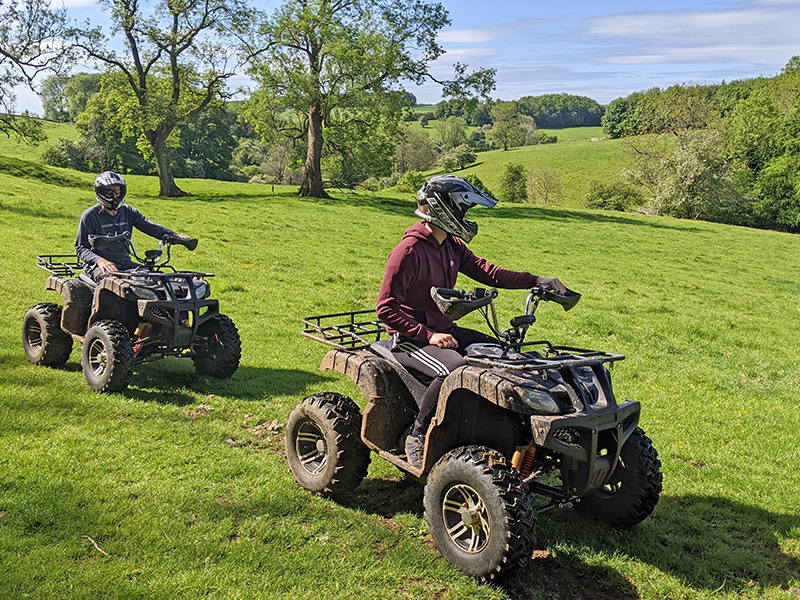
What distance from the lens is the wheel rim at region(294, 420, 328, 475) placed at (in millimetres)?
5809

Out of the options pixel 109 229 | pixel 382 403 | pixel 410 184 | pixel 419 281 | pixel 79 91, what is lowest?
pixel 382 403

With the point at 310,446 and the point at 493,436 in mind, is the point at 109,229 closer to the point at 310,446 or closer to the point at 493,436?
the point at 310,446

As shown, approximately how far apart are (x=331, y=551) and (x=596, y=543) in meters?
2.02

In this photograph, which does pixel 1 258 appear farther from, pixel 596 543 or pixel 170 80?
pixel 170 80

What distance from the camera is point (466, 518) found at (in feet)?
14.7

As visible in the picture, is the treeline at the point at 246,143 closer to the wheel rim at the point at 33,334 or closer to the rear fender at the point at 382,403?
the wheel rim at the point at 33,334

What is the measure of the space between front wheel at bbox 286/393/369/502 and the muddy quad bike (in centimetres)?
303

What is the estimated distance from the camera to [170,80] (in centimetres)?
3481

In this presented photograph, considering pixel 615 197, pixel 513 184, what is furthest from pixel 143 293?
pixel 513 184

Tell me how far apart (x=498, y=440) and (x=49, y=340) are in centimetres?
665

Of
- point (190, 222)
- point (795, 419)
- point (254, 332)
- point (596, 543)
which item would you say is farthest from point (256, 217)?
point (596, 543)

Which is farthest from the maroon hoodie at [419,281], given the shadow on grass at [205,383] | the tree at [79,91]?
the tree at [79,91]

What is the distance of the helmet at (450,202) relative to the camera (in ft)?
16.6

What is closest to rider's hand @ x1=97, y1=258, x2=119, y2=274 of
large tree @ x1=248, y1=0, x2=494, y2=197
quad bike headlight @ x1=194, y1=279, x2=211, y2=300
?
quad bike headlight @ x1=194, y1=279, x2=211, y2=300
